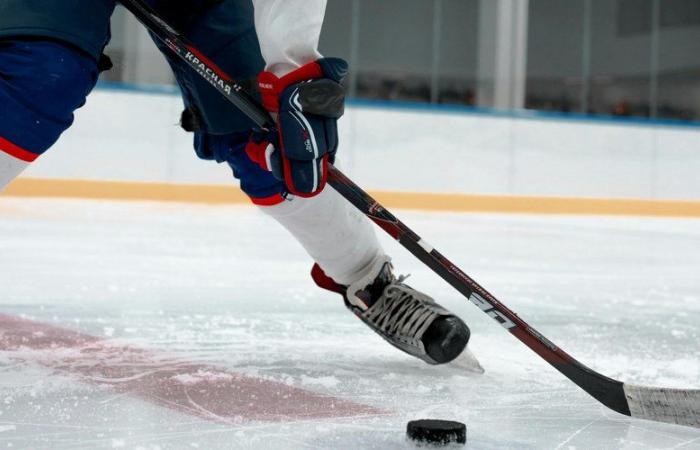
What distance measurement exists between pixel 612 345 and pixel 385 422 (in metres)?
0.70

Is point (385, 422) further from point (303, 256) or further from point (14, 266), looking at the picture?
point (303, 256)

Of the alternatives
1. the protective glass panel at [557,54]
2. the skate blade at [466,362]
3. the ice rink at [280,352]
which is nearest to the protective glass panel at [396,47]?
the protective glass panel at [557,54]

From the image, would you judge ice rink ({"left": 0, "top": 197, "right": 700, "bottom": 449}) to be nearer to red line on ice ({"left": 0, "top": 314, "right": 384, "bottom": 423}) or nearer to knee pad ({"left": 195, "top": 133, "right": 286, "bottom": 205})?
red line on ice ({"left": 0, "top": 314, "right": 384, "bottom": 423})

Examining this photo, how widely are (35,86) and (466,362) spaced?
698 mm

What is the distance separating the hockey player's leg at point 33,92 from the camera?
3.69 feet

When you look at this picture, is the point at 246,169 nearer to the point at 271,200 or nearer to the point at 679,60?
the point at 271,200

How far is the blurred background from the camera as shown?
8.69 m

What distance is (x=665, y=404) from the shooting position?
1.08m

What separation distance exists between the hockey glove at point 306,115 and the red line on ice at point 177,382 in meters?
0.26

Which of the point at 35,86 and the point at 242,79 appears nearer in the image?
the point at 35,86

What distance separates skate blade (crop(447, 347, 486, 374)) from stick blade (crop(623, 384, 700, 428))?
0.28m

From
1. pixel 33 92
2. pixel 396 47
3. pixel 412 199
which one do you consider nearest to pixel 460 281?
pixel 33 92

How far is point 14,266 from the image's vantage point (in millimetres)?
2363

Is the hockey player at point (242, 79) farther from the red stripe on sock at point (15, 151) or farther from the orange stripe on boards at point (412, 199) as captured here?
the orange stripe on boards at point (412, 199)
